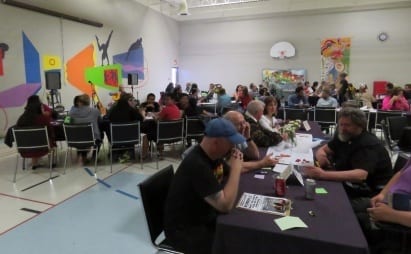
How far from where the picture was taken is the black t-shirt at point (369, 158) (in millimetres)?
2154

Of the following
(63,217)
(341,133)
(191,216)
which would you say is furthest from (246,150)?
(63,217)

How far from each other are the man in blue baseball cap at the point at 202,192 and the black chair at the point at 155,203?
16cm

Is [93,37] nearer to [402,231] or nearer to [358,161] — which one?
[358,161]

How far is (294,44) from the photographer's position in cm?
1179

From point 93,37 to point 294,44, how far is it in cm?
749

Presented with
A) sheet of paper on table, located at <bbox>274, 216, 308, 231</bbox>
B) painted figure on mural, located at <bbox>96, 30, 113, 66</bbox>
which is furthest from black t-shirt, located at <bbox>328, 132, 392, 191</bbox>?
painted figure on mural, located at <bbox>96, 30, 113, 66</bbox>

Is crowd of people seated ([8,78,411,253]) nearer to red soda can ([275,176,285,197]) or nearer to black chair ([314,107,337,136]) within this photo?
red soda can ([275,176,285,197])

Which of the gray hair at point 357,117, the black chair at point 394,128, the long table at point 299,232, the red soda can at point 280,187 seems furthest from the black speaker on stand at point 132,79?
the long table at point 299,232

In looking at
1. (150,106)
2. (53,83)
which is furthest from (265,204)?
(53,83)

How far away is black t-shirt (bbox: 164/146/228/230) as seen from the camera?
154cm

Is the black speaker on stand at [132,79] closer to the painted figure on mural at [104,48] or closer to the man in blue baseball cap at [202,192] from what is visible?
the painted figure on mural at [104,48]

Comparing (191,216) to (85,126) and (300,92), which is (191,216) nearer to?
(85,126)

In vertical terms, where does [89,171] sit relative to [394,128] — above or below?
below

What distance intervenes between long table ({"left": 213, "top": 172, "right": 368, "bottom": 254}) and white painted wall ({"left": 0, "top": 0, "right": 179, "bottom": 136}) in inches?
254
